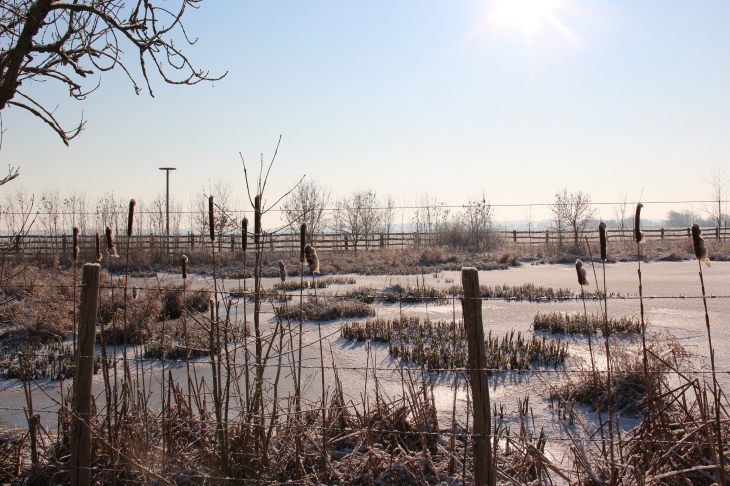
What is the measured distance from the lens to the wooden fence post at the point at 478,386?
8.78 ft

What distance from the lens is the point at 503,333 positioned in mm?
9023

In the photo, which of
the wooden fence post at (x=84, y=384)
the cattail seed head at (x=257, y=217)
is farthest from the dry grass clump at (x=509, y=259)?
the wooden fence post at (x=84, y=384)

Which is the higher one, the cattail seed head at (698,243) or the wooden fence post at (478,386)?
the cattail seed head at (698,243)

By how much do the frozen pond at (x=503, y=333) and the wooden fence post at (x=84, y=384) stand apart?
0.64 meters

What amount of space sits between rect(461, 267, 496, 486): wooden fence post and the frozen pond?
0.66 metres

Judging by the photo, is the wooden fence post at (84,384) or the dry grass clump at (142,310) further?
the dry grass clump at (142,310)

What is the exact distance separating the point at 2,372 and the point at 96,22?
5055 millimetres

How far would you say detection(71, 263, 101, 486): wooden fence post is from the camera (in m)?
3.17

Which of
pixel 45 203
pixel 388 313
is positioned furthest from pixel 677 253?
pixel 45 203

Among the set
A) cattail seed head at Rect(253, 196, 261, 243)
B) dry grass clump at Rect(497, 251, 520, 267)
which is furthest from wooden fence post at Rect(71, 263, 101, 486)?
dry grass clump at Rect(497, 251, 520, 267)

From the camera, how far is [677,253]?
21875 millimetres

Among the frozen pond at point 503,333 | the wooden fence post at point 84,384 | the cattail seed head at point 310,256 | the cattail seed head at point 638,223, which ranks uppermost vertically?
the cattail seed head at point 638,223

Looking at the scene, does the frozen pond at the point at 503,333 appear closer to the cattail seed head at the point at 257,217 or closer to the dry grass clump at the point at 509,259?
the cattail seed head at the point at 257,217

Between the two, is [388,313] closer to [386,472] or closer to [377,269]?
[386,472]
